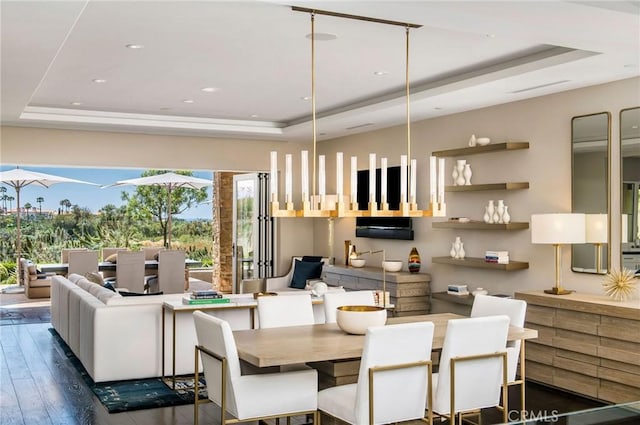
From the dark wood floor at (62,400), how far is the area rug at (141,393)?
0.23 feet

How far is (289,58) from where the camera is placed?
5723 mm

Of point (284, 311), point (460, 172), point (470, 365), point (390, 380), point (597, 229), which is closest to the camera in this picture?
point (390, 380)

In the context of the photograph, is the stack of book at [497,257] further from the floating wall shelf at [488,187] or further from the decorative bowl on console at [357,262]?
the decorative bowl on console at [357,262]

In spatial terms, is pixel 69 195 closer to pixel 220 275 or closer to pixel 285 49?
pixel 220 275

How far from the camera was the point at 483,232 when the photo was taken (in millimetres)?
7176

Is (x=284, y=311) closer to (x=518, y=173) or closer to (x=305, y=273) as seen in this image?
(x=518, y=173)

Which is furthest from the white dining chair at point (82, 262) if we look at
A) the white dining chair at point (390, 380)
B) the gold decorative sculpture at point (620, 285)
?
the gold decorative sculpture at point (620, 285)

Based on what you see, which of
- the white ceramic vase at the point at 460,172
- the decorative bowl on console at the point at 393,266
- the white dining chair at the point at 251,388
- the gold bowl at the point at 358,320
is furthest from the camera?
the decorative bowl on console at the point at 393,266

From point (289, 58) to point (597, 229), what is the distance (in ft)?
9.52

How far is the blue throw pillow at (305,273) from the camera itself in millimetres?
9469

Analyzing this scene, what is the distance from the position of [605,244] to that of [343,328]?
106 inches

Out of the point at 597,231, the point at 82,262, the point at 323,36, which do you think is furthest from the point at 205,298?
the point at 82,262

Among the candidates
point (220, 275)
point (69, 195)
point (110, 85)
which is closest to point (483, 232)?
point (110, 85)

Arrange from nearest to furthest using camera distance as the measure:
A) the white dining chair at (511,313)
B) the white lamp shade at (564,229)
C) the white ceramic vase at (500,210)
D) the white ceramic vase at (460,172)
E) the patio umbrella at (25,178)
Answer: the white dining chair at (511,313) → the white lamp shade at (564,229) → the white ceramic vase at (500,210) → the white ceramic vase at (460,172) → the patio umbrella at (25,178)
